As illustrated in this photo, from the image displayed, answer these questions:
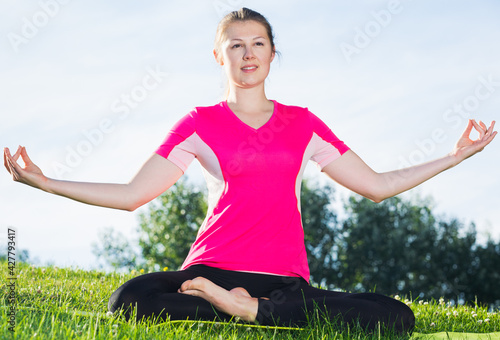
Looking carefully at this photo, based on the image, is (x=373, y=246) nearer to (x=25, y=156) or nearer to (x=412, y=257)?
(x=412, y=257)

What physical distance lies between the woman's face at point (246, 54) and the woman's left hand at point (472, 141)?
6.56 feet

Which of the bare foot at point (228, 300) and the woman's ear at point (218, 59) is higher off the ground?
the woman's ear at point (218, 59)

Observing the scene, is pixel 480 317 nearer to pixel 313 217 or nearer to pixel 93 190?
pixel 93 190

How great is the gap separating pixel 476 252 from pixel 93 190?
971 inches

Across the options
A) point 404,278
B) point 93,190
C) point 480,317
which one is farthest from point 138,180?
point 404,278

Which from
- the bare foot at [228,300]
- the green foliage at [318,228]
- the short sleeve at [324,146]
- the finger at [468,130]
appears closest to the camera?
the bare foot at [228,300]

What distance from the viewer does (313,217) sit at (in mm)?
24109

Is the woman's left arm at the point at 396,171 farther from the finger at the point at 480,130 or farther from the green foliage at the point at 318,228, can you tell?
the green foliage at the point at 318,228

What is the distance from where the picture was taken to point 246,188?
14.6 ft

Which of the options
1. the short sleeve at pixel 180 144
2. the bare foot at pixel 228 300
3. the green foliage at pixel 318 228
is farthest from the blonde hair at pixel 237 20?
the green foliage at pixel 318 228

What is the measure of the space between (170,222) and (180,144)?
21.2m

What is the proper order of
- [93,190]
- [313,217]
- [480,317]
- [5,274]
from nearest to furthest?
1. [93,190]
2. [480,317]
3. [5,274]
4. [313,217]

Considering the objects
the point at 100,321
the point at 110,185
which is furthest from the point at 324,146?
the point at 100,321

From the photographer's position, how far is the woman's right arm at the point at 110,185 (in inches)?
166
